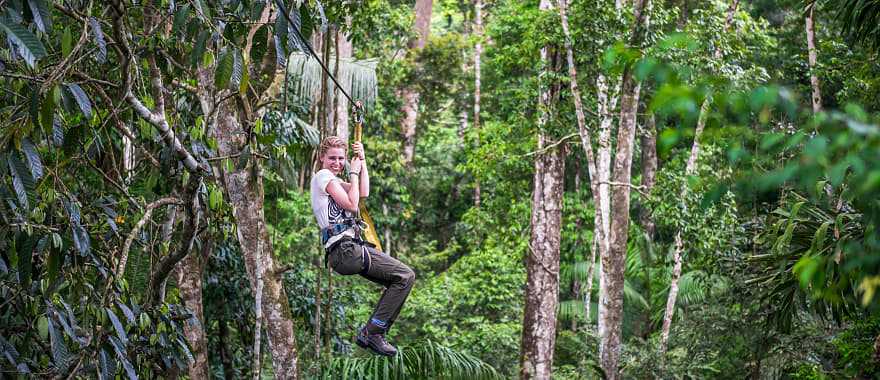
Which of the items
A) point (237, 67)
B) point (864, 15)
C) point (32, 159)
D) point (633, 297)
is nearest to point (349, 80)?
point (633, 297)

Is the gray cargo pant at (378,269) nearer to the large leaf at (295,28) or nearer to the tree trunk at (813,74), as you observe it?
the large leaf at (295,28)

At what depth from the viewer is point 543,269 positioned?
1082 centimetres

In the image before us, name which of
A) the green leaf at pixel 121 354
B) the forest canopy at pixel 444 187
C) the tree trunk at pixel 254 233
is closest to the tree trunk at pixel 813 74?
the forest canopy at pixel 444 187

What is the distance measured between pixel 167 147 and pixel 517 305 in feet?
35.4

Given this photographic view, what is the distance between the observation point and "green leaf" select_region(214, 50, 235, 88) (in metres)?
3.55

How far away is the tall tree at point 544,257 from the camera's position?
10.8 m

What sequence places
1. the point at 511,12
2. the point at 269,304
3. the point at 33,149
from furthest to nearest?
the point at 511,12 → the point at 269,304 → the point at 33,149

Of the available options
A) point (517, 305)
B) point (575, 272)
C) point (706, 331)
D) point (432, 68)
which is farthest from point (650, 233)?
point (706, 331)

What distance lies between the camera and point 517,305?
14.6 metres

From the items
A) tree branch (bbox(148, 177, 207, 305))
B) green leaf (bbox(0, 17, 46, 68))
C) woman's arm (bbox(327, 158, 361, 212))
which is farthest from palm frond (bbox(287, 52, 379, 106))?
green leaf (bbox(0, 17, 46, 68))

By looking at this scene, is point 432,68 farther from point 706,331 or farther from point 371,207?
point 706,331

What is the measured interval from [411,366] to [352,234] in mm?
2707

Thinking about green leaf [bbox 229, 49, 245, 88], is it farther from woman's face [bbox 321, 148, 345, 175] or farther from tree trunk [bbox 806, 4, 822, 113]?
tree trunk [bbox 806, 4, 822, 113]

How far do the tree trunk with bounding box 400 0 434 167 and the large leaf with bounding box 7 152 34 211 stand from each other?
13.2 metres
